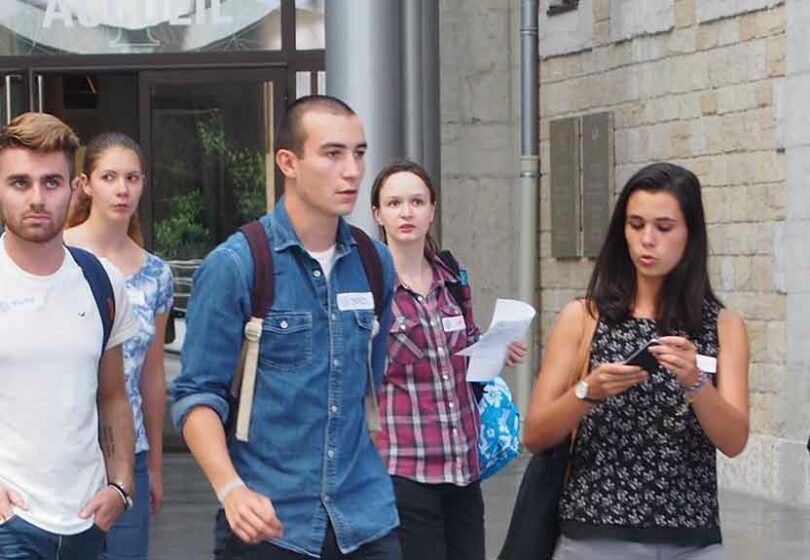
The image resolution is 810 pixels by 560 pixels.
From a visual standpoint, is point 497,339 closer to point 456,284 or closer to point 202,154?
point 456,284

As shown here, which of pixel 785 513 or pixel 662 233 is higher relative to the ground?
pixel 662 233

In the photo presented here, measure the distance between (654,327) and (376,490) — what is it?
31.5 inches

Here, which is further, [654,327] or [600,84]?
[600,84]

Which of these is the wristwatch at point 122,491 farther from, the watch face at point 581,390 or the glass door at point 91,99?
the glass door at point 91,99

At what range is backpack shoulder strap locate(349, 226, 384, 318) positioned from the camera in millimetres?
5223

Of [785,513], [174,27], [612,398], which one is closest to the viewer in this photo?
[612,398]

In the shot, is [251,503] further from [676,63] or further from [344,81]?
[676,63]

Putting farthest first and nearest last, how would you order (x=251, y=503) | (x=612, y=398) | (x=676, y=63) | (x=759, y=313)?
(x=676, y=63) → (x=759, y=313) → (x=612, y=398) → (x=251, y=503)

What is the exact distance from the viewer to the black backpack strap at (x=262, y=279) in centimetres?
494

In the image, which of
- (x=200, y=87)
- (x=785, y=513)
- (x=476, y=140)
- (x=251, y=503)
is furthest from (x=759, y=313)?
(x=251, y=503)

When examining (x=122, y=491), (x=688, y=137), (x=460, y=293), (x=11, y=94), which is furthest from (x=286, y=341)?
(x=11, y=94)

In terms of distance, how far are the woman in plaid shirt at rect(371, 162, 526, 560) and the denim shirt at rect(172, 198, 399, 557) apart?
1.53m

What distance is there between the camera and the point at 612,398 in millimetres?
5129

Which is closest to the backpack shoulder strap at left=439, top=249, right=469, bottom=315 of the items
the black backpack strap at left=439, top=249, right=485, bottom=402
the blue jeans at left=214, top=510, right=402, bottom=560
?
the black backpack strap at left=439, top=249, right=485, bottom=402
